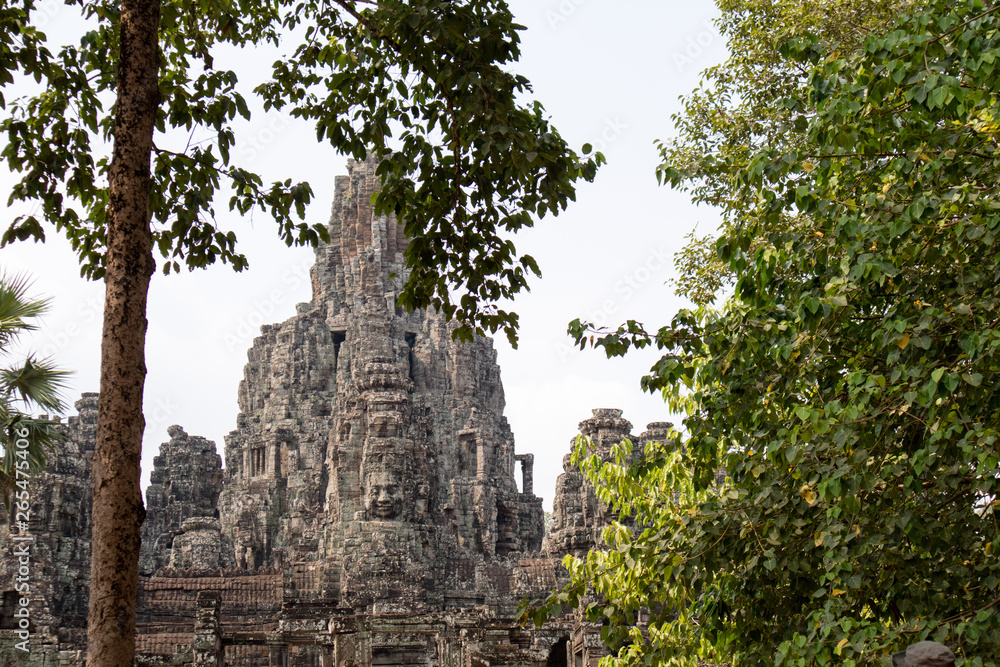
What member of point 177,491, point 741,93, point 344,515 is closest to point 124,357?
point 741,93

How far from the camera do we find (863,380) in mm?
6547

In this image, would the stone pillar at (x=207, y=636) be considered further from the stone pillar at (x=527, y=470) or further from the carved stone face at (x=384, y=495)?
the stone pillar at (x=527, y=470)

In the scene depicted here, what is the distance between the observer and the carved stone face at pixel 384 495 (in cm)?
2733

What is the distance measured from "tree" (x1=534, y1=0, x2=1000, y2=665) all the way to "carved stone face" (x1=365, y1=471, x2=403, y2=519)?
1967cm

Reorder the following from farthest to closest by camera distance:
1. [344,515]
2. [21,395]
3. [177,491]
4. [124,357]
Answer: [177,491] < [344,515] < [21,395] < [124,357]

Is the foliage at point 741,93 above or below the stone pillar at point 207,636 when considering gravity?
above

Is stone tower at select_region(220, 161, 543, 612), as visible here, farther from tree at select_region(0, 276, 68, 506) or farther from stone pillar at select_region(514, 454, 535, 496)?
tree at select_region(0, 276, 68, 506)

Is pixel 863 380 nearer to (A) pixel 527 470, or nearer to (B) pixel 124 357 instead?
(B) pixel 124 357

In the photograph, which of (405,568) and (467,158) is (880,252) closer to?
(467,158)
